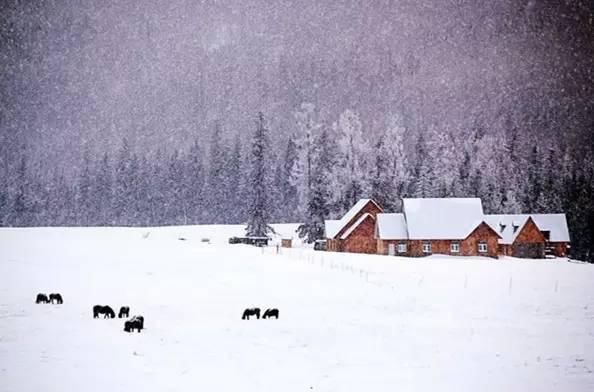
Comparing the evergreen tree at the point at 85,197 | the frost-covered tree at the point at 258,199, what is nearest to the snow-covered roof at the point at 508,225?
the frost-covered tree at the point at 258,199

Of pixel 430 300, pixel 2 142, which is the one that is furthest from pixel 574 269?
pixel 2 142

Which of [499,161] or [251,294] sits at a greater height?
[499,161]

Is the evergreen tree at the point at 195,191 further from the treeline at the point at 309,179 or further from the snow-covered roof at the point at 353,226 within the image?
the snow-covered roof at the point at 353,226

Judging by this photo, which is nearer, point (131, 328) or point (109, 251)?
point (131, 328)

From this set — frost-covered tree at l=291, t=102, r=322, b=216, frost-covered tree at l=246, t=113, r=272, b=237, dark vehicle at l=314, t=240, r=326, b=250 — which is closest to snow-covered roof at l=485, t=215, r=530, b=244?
dark vehicle at l=314, t=240, r=326, b=250

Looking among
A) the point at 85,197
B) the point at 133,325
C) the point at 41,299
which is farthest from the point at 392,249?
the point at 85,197

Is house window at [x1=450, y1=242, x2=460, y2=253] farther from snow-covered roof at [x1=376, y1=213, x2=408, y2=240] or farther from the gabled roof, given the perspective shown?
the gabled roof

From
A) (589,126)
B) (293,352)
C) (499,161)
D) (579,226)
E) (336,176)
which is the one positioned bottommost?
(293,352)

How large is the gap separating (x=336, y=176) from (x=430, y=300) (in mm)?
49637

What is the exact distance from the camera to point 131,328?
19.2 meters

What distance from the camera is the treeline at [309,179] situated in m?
75.1

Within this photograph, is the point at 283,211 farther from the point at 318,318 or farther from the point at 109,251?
the point at 318,318

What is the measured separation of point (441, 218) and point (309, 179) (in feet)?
73.2

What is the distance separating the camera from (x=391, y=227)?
208 feet
